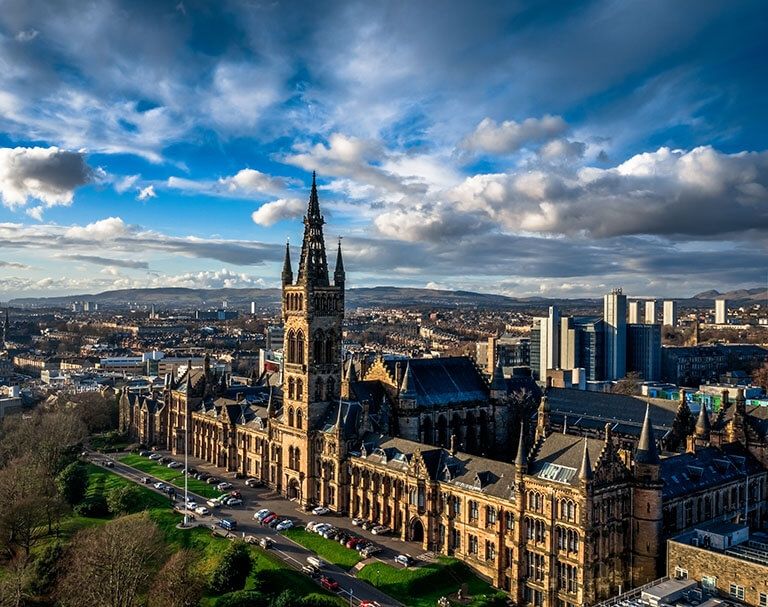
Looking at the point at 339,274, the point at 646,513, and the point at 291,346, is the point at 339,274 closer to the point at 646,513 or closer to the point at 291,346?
the point at 291,346

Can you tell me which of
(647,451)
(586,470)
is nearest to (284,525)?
(586,470)

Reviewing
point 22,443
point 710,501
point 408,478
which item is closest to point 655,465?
point 710,501

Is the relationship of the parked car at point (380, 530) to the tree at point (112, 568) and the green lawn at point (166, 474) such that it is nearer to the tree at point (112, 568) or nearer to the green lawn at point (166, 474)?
the tree at point (112, 568)

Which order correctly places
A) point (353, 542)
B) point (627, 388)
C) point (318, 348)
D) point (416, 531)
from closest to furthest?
point (353, 542), point (416, 531), point (318, 348), point (627, 388)

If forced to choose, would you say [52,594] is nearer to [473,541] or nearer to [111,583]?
[111,583]

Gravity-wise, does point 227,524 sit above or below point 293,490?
below

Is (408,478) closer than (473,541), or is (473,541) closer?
(473,541)

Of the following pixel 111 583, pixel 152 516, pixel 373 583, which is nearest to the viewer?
pixel 111 583
